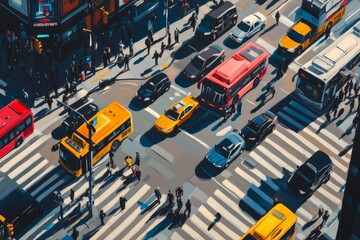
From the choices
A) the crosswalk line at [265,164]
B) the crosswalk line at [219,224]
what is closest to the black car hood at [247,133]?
the crosswalk line at [265,164]

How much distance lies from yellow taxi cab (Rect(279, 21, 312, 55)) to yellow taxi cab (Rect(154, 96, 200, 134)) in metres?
14.3

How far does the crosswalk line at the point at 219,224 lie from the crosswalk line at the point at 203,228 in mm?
724

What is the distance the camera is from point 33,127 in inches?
3317

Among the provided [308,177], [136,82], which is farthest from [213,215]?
[136,82]

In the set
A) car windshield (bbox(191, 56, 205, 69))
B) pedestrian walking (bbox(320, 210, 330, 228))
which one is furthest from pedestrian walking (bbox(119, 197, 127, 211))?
car windshield (bbox(191, 56, 205, 69))

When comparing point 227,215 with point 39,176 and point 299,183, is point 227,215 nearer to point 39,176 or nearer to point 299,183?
point 299,183

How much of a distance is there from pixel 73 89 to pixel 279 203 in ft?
82.3

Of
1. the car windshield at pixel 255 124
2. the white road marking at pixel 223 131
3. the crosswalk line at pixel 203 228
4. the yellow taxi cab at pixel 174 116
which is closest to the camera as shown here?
the crosswalk line at pixel 203 228

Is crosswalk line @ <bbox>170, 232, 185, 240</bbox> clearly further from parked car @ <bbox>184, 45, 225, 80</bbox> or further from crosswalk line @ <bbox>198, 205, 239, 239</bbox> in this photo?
parked car @ <bbox>184, 45, 225, 80</bbox>

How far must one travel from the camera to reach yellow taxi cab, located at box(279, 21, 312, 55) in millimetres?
93562

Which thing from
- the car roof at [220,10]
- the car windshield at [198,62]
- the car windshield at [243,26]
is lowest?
the car windshield at [198,62]

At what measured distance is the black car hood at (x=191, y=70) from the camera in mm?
90062

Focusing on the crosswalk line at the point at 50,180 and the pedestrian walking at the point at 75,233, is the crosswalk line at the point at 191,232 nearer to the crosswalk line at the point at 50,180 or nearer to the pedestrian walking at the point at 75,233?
the pedestrian walking at the point at 75,233

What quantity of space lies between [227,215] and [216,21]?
25.4 metres
